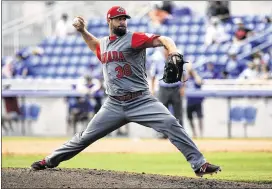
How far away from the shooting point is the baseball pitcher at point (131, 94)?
27.5 feet

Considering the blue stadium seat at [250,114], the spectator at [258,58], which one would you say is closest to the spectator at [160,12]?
the spectator at [258,58]

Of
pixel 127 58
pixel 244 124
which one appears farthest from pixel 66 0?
pixel 127 58

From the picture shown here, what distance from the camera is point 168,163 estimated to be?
42.0 ft

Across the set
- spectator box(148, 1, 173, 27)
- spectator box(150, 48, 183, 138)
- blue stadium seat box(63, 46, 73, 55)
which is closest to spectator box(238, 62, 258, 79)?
spectator box(150, 48, 183, 138)

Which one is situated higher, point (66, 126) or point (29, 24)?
point (29, 24)

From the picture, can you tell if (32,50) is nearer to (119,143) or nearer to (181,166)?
(119,143)

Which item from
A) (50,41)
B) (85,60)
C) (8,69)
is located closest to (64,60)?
(85,60)

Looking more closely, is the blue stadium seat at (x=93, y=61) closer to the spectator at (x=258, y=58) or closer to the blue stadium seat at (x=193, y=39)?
the blue stadium seat at (x=193, y=39)

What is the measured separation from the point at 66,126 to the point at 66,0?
7931mm

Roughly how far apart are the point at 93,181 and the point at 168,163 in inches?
185

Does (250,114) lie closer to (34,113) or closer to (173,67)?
(34,113)

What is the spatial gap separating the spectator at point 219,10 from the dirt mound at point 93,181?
49.9 ft

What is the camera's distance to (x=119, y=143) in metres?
17.5

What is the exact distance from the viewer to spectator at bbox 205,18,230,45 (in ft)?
74.7
